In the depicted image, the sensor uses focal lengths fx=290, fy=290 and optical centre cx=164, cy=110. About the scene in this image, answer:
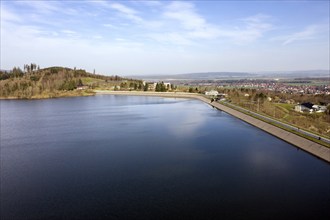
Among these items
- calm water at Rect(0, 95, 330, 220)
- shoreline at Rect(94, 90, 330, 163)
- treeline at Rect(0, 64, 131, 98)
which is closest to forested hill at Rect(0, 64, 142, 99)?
treeline at Rect(0, 64, 131, 98)

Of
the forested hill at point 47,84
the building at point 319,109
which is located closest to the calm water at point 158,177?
the building at point 319,109

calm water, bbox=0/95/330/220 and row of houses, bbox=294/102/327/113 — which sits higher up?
row of houses, bbox=294/102/327/113

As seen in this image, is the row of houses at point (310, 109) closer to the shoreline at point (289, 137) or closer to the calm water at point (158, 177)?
the shoreline at point (289, 137)

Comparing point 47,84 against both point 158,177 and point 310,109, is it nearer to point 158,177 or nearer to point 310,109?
point 310,109

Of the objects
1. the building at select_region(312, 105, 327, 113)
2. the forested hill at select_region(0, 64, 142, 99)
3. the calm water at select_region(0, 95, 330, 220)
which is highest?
the forested hill at select_region(0, 64, 142, 99)

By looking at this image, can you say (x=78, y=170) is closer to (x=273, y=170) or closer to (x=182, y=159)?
(x=182, y=159)

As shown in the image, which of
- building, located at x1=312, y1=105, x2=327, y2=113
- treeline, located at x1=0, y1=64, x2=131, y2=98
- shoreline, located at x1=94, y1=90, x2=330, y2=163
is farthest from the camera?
treeline, located at x1=0, y1=64, x2=131, y2=98

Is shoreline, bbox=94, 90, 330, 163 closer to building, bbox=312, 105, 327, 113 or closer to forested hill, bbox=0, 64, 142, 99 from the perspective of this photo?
building, bbox=312, 105, 327, 113
